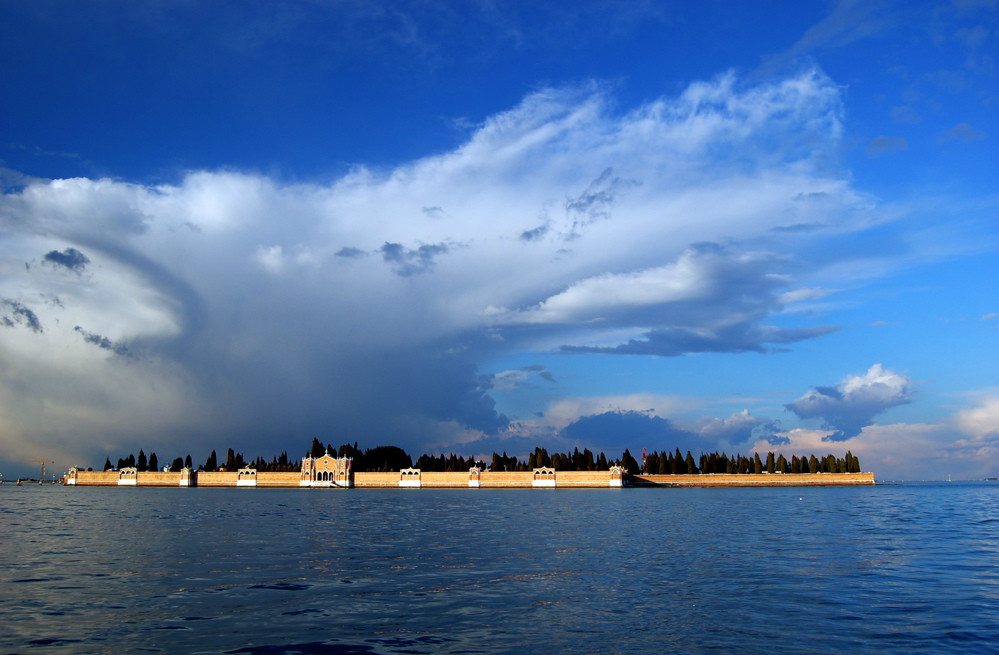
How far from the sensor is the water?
14.7m

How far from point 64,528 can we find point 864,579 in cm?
4209

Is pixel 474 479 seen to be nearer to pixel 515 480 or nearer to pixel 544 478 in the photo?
pixel 515 480

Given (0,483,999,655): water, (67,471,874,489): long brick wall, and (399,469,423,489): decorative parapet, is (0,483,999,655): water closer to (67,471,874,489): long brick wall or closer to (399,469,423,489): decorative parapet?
(67,471,874,489): long brick wall

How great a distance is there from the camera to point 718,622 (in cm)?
1648

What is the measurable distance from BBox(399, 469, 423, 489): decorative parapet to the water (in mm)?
142183

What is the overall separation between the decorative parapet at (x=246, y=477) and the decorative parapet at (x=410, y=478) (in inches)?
1537

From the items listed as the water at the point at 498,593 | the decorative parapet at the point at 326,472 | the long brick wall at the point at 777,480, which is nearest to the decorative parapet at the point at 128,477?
the decorative parapet at the point at 326,472

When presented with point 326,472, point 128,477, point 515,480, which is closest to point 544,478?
point 515,480

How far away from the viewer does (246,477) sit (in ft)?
604

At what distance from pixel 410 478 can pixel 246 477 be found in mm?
44447

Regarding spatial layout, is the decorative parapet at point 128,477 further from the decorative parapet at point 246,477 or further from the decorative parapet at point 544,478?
the decorative parapet at point 544,478

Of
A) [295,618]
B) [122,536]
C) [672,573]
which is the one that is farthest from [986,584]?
[122,536]

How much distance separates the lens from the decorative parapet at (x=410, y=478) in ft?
578

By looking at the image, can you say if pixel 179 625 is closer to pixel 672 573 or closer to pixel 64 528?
pixel 672 573
